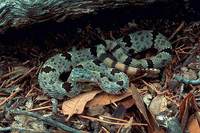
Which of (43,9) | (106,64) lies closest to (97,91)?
(106,64)

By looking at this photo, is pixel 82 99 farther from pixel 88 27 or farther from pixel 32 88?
pixel 88 27

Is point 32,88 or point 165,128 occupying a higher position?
point 32,88

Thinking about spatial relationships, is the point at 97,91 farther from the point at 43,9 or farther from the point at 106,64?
the point at 43,9

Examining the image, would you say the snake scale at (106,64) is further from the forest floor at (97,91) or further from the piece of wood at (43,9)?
the piece of wood at (43,9)

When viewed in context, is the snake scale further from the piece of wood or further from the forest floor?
the piece of wood

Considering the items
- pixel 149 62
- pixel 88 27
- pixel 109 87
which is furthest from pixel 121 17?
pixel 109 87

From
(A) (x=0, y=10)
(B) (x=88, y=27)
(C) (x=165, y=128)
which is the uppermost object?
(A) (x=0, y=10)

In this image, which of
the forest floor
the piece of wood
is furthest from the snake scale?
the piece of wood
